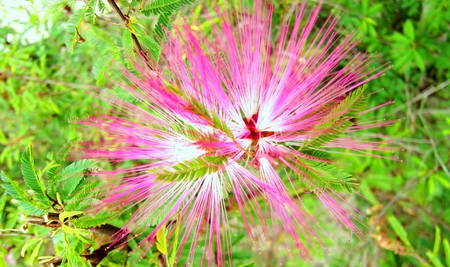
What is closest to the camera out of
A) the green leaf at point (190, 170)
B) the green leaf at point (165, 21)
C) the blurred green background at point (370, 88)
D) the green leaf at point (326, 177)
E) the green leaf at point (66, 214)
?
the green leaf at point (190, 170)

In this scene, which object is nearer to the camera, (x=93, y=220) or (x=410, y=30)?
(x=93, y=220)

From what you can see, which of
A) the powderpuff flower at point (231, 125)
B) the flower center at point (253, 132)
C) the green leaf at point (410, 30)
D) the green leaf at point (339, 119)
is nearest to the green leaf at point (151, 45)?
the powderpuff flower at point (231, 125)

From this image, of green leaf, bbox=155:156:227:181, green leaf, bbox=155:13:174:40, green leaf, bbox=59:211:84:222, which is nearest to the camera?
green leaf, bbox=155:156:227:181

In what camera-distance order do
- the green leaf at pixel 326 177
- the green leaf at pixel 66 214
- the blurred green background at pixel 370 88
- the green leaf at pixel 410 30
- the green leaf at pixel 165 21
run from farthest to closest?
the green leaf at pixel 410 30 < the blurred green background at pixel 370 88 < the green leaf at pixel 165 21 < the green leaf at pixel 66 214 < the green leaf at pixel 326 177

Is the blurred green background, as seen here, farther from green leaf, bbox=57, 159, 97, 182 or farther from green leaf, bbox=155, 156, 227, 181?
green leaf, bbox=155, 156, 227, 181

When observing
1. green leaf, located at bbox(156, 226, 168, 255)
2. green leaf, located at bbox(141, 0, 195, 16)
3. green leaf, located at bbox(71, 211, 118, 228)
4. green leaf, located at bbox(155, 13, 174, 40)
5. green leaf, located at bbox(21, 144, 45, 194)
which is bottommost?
green leaf, located at bbox(156, 226, 168, 255)

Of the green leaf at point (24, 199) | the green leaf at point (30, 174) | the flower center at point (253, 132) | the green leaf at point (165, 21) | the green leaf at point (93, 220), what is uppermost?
the green leaf at point (165, 21)

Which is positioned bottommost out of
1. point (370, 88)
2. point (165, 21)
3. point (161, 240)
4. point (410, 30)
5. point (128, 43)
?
point (161, 240)

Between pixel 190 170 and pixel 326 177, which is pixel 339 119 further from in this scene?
pixel 190 170

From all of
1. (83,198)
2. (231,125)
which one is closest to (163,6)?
(231,125)

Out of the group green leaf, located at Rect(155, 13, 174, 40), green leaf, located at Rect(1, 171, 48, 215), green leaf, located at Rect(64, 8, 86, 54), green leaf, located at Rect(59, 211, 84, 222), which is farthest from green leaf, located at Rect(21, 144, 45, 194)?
green leaf, located at Rect(155, 13, 174, 40)

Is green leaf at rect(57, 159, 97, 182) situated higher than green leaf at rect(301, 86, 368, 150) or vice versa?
green leaf at rect(301, 86, 368, 150)

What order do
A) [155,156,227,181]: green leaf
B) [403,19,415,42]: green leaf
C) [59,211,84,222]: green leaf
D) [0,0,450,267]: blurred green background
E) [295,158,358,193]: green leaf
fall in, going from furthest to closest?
[403,19,415,42]: green leaf
[0,0,450,267]: blurred green background
[59,211,84,222]: green leaf
[295,158,358,193]: green leaf
[155,156,227,181]: green leaf

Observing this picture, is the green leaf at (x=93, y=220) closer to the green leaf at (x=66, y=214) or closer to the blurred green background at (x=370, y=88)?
the green leaf at (x=66, y=214)
